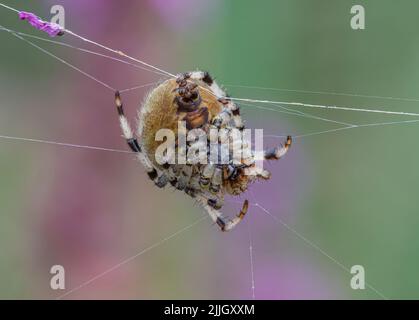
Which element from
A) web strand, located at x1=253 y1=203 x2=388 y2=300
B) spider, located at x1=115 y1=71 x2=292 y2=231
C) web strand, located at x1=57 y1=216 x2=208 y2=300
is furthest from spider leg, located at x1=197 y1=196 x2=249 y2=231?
web strand, located at x1=57 y1=216 x2=208 y2=300

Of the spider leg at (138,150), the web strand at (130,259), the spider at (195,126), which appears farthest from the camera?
the web strand at (130,259)

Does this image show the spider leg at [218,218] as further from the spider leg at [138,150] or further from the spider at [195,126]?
the spider leg at [138,150]

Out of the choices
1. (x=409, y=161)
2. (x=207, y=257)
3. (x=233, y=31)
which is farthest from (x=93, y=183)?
(x=409, y=161)

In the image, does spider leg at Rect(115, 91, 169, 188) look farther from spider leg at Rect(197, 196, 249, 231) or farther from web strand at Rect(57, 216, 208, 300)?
web strand at Rect(57, 216, 208, 300)

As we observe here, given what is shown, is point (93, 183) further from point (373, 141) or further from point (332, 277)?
point (373, 141)

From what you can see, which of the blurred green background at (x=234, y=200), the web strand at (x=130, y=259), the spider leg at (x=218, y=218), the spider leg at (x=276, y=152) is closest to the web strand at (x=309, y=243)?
the blurred green background at (x=234, y=200)

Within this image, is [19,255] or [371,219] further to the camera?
[371,219]
